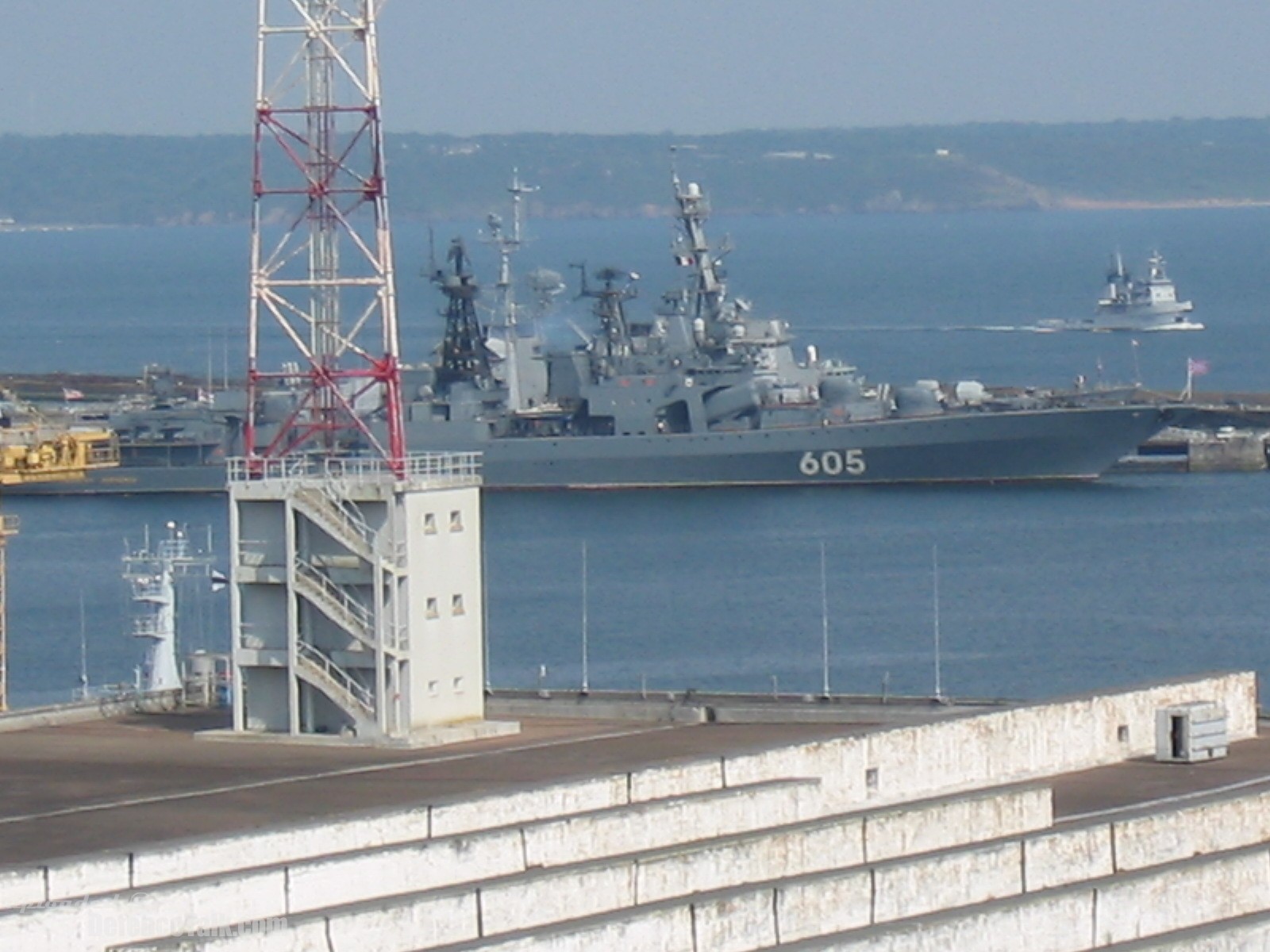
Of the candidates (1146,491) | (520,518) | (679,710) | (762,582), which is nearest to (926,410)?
(1146,491)

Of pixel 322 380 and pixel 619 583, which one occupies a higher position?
pixel 322 380

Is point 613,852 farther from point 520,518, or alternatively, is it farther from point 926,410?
point 926,410

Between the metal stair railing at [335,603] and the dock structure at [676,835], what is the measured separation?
0.86 meters

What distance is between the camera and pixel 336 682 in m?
21.6

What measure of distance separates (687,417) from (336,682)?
5036 cm

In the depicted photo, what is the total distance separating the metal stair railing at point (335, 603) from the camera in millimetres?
→ 21375

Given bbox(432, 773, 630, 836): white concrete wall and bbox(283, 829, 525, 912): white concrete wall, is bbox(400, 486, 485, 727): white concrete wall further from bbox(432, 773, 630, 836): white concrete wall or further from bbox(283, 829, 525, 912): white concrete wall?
bbox(283, 829, 525, 912): white concrete wall

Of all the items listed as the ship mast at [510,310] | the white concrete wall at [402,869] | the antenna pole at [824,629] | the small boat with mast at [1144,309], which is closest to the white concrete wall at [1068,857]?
the white concrete wall at [402,869]

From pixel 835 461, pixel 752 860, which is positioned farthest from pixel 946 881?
pixel 835 461

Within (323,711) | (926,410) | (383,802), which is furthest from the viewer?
(926,410)

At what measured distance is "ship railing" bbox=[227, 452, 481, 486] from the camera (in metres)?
21.4

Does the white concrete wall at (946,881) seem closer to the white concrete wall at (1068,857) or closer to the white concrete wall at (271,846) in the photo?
the white concrete wall at (1068,857)

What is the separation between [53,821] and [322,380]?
5064 mm

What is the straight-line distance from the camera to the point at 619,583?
172 feet
